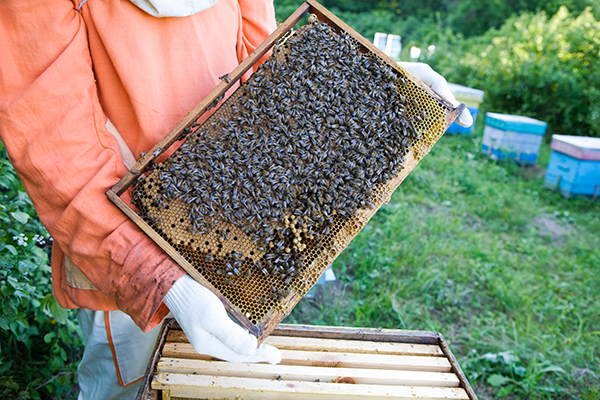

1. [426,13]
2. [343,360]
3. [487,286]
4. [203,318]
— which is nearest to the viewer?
[203,318]

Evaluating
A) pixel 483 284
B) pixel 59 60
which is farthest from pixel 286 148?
pixel 483 284

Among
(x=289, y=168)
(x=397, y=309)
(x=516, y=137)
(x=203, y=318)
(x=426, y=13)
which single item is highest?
(x=426, y=13)

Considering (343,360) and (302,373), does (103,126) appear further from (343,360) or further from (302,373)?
(343,360)

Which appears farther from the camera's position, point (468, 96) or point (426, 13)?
point (426, 13)

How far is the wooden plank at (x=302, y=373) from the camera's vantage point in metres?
2.06

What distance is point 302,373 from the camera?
2.07m

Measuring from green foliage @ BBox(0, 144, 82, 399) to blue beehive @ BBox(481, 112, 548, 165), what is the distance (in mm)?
9150

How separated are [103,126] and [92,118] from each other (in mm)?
66

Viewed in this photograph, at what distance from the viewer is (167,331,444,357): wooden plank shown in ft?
7.38

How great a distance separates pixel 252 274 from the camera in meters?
1.86

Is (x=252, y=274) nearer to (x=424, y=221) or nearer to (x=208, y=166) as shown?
(x=208, y=166)

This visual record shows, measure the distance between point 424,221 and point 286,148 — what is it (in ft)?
15.8

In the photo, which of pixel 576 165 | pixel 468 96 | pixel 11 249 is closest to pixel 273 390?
pixel 11 249

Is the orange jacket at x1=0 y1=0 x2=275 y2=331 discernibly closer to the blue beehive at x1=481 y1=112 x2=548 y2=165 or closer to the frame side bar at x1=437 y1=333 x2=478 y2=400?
the frame side bar at x1=437 y1=333 x2=478 y2=400
